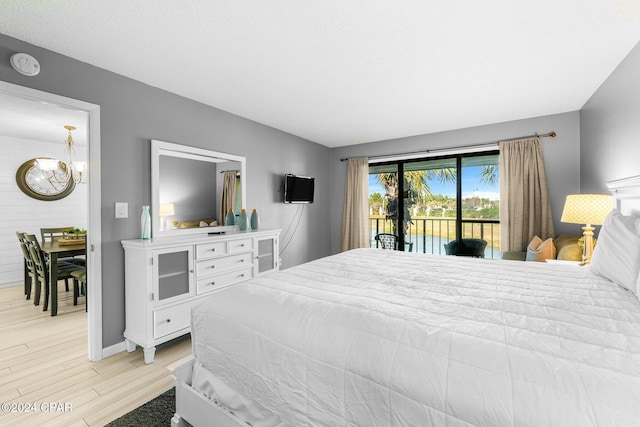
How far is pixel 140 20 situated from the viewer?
181 cm

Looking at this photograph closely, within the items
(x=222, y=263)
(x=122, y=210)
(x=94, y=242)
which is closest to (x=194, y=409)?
(x=222, y=263)

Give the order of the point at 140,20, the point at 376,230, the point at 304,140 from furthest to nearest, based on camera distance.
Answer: the point at 376,230
the point at 304,140
the point at 140,20

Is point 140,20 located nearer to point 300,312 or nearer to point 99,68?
point 99,68

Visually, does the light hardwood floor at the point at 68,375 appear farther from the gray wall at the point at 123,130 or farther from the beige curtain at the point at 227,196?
the beige curtain at the point at 227,196

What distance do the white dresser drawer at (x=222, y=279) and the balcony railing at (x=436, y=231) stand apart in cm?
275

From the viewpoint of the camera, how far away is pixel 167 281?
8.16ft

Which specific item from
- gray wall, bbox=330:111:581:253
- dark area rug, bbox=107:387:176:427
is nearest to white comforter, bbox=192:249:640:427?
dark area rug, bbox=107:387:176:427

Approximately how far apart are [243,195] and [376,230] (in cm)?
281

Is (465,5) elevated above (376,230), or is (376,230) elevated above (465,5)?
(465,5)

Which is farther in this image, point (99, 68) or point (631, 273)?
point (99, 68)

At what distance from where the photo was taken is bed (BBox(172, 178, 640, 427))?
0.79m

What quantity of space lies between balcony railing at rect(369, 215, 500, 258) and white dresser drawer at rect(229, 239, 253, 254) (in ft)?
8.72

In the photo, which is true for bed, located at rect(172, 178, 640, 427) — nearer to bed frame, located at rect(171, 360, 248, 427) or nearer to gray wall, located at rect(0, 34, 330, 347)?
bed frame, located at rect(171, 360, 248, 427)

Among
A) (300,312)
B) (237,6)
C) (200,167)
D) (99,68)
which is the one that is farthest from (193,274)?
(237,6)
